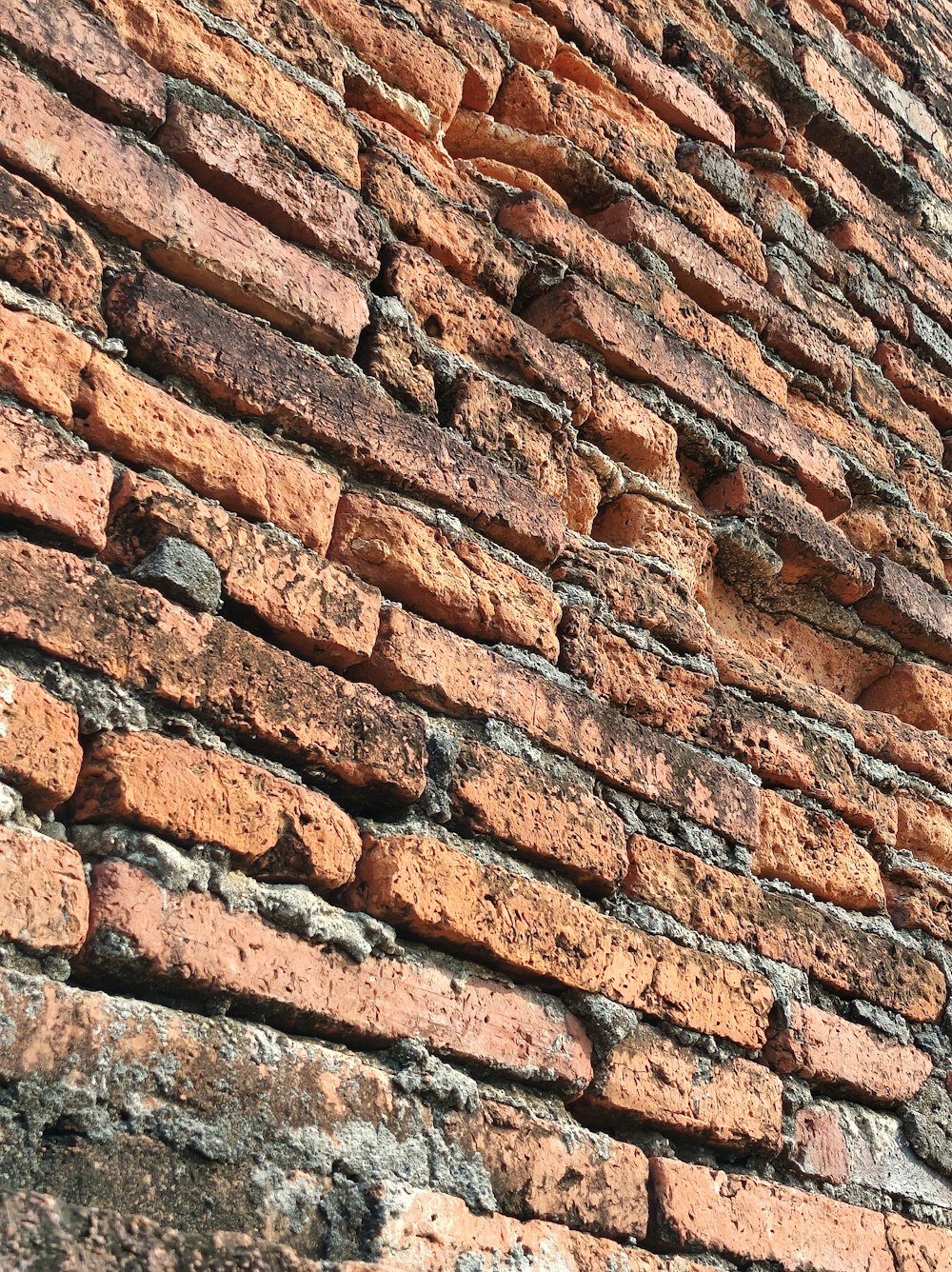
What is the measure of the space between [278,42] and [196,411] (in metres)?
0.61

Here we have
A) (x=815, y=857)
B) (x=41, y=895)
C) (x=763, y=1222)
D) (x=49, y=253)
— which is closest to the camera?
(x=41, y=895)

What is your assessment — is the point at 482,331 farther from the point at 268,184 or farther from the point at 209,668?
the point at 209,668

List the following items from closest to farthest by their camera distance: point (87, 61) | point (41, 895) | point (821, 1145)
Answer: point (41, 895)
point (87, 61)
point (821, 1145)

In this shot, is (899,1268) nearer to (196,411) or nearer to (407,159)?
(196,411)

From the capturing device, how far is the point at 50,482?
126 centimetres

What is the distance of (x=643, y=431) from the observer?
6.68 ft

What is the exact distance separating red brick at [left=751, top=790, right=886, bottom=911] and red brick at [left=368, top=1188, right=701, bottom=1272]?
0.64 meters

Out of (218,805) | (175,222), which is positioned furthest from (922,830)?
(175,222)

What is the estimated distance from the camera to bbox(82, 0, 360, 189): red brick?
1580 millimetres

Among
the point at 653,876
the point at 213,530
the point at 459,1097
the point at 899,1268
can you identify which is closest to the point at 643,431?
the point at 653,876

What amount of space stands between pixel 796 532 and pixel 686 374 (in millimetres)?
326

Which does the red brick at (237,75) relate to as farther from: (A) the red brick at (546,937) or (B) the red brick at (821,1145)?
(B) the red brick at (821,1145)

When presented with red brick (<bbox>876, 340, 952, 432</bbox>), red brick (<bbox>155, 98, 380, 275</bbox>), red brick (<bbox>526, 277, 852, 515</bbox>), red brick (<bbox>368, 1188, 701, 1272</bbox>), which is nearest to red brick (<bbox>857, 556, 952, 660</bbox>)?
red brick (<bbox>526, 277, 852, 515</bbox>)

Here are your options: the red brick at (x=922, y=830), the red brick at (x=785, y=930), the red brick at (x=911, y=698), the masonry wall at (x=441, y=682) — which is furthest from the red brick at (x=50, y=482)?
the red brick at (x=911, y=698)
